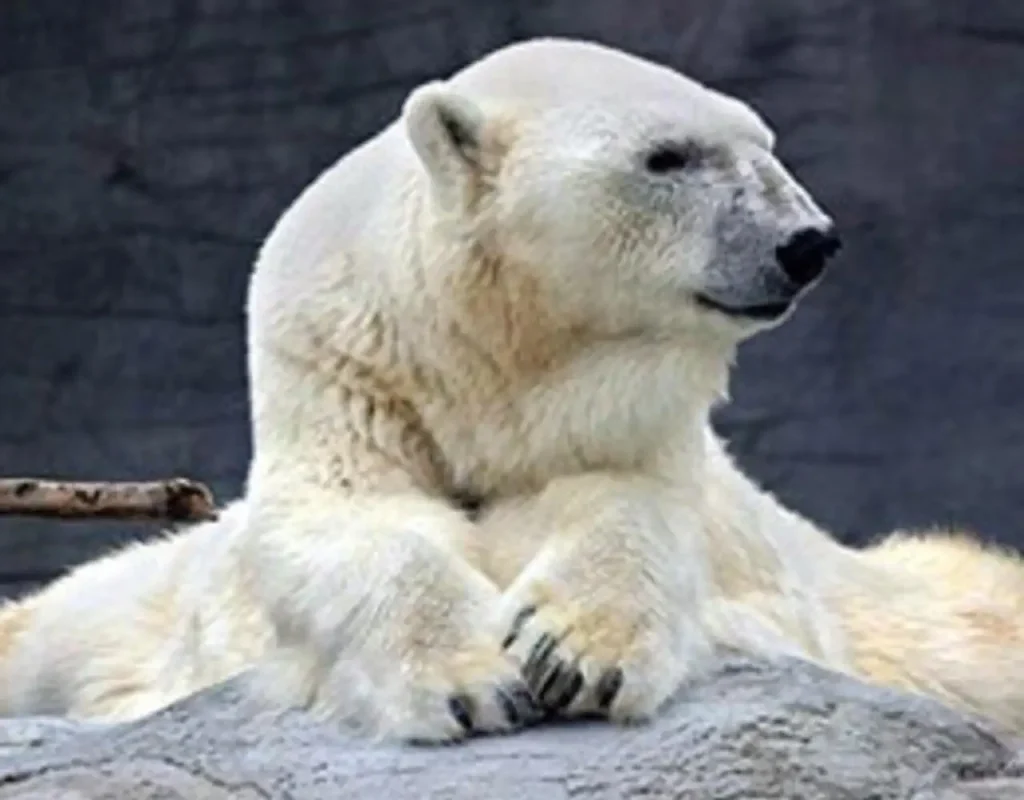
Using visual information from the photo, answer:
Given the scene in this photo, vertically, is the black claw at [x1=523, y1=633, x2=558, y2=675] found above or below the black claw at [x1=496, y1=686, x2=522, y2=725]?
above

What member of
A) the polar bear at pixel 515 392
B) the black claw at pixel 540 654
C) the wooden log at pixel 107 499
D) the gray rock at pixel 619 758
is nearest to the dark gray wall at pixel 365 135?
the wooden log at pixel 107 499

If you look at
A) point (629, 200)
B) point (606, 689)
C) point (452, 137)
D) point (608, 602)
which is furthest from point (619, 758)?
point (452, 137)

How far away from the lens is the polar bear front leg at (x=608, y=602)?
2.86 meters

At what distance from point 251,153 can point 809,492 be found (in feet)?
4.53

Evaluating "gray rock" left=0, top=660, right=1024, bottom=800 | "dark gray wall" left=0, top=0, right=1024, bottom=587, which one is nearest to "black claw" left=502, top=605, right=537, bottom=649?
"gray rock" left=0, top=660, right=1024, bottom=800

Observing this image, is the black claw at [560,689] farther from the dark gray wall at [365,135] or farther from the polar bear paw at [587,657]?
the dark gray wall at [365,135]

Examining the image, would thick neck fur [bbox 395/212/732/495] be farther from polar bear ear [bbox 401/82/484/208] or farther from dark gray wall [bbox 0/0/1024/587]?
dark gray wall [bbox 0/0/1024/587]

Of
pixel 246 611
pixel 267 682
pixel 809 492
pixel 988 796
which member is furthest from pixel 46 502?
pixel 809 492

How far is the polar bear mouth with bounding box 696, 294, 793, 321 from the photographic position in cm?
309

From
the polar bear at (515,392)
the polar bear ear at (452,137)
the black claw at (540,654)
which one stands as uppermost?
the polar bear ear at (452,137)

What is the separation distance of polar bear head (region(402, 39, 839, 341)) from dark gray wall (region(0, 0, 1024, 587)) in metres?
2.91

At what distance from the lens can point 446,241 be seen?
126 inches

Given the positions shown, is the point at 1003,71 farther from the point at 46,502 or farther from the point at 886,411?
the point at 46,502

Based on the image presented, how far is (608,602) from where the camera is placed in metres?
2.93
